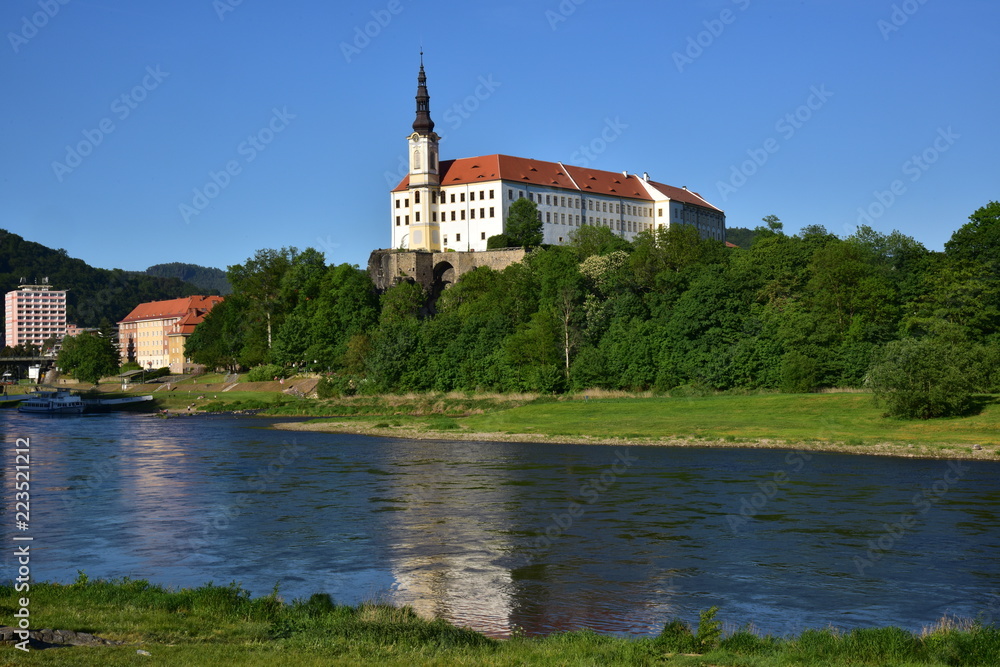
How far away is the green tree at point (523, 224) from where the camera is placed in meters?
108

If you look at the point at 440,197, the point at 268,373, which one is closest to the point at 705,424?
the point at 440,197

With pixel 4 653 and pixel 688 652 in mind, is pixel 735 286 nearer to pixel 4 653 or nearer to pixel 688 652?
pixel 688 652

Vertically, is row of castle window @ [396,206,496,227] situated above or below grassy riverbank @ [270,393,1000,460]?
above

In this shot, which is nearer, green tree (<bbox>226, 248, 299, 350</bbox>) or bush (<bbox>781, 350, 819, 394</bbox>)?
bush (<bbox>781, 350, 819, 394</bbox>)

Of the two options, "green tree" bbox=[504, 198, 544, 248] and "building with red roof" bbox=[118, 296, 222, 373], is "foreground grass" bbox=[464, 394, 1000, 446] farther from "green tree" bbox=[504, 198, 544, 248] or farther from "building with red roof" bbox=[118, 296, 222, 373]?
"building with red roof" bbox=[118, 296, 222, 373]

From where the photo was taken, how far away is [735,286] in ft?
271

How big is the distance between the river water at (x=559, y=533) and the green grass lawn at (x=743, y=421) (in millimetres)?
4951

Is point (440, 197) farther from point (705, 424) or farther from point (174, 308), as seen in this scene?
point (174, 308)

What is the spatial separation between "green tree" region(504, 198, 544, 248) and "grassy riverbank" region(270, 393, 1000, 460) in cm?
3053

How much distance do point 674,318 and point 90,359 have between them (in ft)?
316

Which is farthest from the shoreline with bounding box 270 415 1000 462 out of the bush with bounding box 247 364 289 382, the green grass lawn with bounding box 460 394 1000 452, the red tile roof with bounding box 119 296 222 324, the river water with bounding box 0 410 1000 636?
the red tile roof with bounding box 119 296 222 324

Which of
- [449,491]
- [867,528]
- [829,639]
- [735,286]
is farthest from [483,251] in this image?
[829,639]

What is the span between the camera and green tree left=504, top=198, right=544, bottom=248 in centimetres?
10777

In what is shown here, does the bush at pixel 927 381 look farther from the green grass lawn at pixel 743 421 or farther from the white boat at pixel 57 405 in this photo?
the white boat at pixel 57 405
